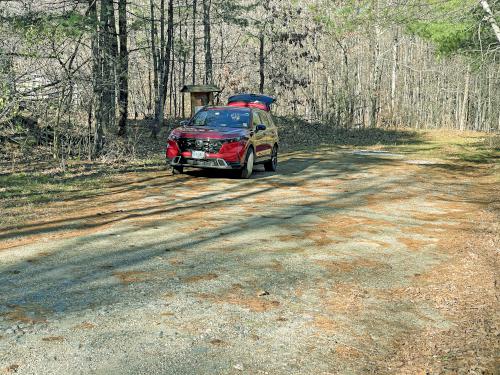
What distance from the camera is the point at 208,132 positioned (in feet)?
45.8

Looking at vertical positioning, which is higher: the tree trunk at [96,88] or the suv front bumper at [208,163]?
the tree trunk at [96,88]

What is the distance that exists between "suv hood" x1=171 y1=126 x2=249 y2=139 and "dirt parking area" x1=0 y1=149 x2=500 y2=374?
313 centimetres

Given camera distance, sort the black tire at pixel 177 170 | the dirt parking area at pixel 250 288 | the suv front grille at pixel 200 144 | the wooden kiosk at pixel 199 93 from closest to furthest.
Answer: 1. the dirt parking area at pixel 250 288
2. the suv front grille at pixel 200 144
3. the black tire at pixel 177 170
4. the wooden kiosk at pixel 199 93

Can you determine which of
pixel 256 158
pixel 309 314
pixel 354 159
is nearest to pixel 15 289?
pixel 309 314

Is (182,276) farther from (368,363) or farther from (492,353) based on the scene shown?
(492,353)

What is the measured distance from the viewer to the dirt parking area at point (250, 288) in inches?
158

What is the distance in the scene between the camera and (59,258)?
6520 mm

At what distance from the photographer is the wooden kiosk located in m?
24.9

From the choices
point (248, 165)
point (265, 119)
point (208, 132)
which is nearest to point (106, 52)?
point (265, 119)

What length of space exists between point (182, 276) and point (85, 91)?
11854 millimetres

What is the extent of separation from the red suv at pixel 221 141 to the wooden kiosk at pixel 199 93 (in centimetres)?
962

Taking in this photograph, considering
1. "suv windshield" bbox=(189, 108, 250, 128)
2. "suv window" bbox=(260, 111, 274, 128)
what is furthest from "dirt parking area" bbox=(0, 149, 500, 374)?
"suv window" bbox=(260, 111, 274, 128)

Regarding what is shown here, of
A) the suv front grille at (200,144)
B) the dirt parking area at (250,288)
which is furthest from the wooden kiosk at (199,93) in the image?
the dirt parking area at (250,288)

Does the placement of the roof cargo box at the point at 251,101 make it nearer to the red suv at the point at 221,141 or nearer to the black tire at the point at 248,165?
the red suv at the point at 221,141
